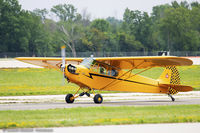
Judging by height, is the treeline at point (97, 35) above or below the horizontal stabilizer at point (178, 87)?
above

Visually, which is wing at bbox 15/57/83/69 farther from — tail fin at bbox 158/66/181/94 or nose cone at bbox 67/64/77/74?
tail fin at bbox 158/66/181/94

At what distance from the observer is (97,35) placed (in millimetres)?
66312

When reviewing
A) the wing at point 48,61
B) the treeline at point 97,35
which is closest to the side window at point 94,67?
the wing at point 48,61

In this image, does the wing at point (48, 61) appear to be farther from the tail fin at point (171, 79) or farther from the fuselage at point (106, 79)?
the tail fin at point (171, 79)

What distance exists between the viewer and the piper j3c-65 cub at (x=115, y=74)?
702 inches

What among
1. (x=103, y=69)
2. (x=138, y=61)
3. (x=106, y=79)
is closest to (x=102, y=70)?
(x=103, y=69)

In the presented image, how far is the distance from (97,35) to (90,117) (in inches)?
2131

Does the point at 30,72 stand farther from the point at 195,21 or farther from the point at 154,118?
the point at 195,21

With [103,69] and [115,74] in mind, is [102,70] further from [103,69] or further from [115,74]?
[115,74]

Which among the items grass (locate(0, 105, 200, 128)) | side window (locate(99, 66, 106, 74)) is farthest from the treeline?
grass (locate(0, 105, 200, 128))

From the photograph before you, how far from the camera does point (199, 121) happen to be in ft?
38.9

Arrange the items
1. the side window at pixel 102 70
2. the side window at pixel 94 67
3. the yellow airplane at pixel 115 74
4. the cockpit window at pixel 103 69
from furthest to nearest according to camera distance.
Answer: the side window at pixel 102 70, the cockpit window at pixel 103 69, the side window at pixel 94 67, the yellow airplane at pixel 115 74

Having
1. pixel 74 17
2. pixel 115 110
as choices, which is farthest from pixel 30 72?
pixel 74 17

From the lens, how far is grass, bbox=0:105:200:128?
36.9 ft
